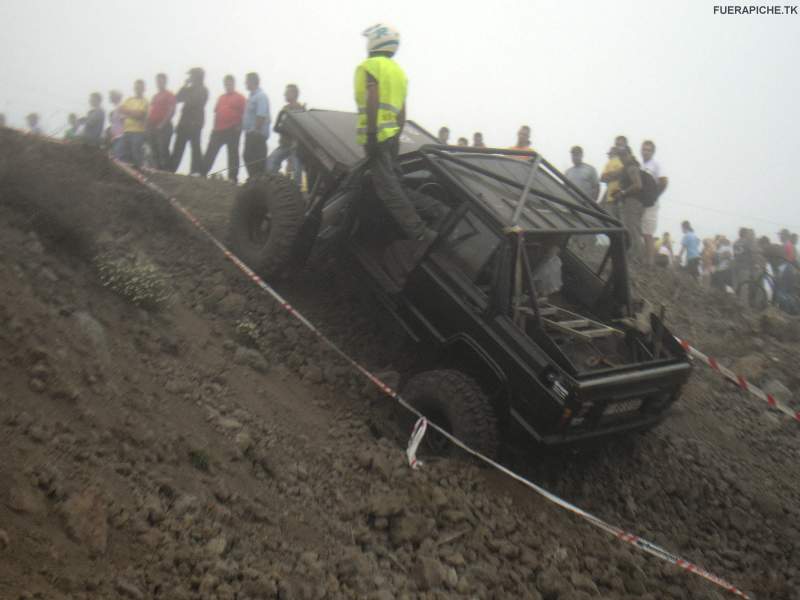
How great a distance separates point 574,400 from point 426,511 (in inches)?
45.8

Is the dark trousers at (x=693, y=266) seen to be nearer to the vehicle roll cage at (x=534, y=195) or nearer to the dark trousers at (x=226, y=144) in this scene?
the vehicle roll cage at (x=534, y=195)

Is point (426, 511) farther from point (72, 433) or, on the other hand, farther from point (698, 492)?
point (698, 492)

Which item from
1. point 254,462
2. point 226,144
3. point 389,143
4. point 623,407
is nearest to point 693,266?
point 226,144

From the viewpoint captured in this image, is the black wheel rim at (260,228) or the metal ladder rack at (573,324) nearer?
the metal ladder rack at (573,324)

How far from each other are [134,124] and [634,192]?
711 cm

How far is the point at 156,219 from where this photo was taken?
7.18 m

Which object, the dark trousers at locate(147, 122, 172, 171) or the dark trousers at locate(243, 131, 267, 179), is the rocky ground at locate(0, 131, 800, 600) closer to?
the dark trousers at locate(243, 131, 267, 179)

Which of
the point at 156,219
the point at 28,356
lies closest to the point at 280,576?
the point at 28,356

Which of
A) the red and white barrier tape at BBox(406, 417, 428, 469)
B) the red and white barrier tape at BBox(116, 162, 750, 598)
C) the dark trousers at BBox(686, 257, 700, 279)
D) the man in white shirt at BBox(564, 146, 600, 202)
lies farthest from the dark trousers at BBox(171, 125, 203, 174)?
the dark trousers at BBox(686, 257, 700, 279)

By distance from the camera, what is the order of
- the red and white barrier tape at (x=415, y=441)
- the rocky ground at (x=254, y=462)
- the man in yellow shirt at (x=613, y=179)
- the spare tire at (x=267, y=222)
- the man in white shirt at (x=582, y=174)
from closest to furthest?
the rocky ground at (x=254, y=462)
the red and white barrier tape at (x=415, y=441)
the spare tire at (x=267, y=222)
the man in yellow shirt at (x=613, y=179)
the man in white shirt at (x=582, y=174)

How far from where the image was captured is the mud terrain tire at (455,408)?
4.87 metres

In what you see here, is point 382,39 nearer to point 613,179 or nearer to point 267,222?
point 267,222

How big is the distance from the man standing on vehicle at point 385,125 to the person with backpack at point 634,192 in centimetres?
524

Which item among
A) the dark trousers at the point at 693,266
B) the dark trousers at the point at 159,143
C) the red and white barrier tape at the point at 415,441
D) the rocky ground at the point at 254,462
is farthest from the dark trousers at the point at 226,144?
the dark trousers at the point at 693,266
